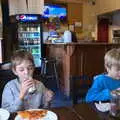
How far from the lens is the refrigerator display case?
565cm

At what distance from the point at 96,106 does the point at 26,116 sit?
0.44 meters

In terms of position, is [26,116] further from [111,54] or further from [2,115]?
[111,54]

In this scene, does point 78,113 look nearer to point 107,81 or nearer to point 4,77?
point 107,81

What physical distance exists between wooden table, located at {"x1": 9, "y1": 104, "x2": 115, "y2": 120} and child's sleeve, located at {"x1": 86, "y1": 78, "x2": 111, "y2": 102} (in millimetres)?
192

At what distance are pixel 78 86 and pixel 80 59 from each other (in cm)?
276

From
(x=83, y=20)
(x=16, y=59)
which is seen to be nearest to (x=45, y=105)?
(x=16, y=59)

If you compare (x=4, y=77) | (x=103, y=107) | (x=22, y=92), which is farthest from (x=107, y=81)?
(x=4, y=77)

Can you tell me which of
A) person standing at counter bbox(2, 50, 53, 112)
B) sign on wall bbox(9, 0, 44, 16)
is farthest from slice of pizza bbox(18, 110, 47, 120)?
sign on wall bbox(9, 0, 44, 16)

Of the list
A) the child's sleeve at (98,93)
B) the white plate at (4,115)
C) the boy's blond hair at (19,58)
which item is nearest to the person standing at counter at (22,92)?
the boy's blond hair at (19,58)

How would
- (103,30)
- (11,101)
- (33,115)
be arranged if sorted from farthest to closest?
(103,30) < (11,101) < (33,115)

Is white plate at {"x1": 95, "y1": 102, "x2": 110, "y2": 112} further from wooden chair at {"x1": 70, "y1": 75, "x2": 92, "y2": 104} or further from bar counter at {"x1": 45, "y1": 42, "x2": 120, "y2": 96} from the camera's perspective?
bar counter at {"x1": 45, "y1": 42, "x2": 120, "y2": 96}

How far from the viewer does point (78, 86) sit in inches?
66.9

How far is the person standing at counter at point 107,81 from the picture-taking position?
5.16 feet

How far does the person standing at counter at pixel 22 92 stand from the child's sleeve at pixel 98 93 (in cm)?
29
